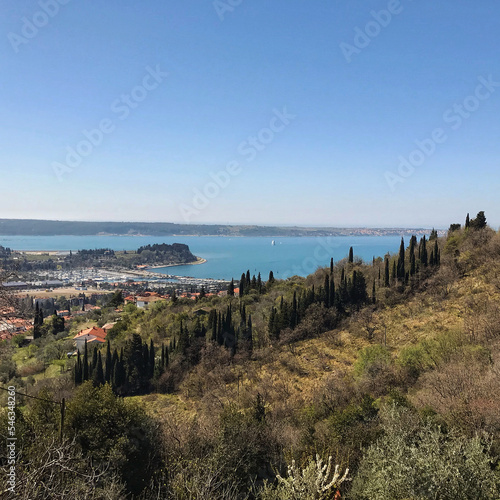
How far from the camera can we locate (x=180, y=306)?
47875mm

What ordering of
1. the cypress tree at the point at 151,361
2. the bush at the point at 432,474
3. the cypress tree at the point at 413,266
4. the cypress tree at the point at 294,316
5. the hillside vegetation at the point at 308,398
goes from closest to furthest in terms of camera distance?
the bush at the point at 432,474
the hillside vegetation at the point at 308,398
the cypress tree at the point at 151,361
the cypress tree at the point at 294,316
the cypress tree at the point at 413,266

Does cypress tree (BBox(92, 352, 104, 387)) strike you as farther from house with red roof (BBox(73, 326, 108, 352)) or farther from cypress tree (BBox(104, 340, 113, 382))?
house with red roof (BBox(73, 326, 108, 352))

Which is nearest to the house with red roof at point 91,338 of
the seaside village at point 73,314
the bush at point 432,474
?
the seaside village at point 73,314

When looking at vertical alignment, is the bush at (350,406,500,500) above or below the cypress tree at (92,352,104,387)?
above

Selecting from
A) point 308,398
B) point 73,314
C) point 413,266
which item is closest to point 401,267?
point 413,266

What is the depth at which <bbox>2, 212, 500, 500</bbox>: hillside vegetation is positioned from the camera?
8203 mm

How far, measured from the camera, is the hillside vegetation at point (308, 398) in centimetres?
820

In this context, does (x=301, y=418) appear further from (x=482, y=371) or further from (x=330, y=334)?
(x=330, y=334)

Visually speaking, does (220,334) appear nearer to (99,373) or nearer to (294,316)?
(294,316)

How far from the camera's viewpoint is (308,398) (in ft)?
64.1

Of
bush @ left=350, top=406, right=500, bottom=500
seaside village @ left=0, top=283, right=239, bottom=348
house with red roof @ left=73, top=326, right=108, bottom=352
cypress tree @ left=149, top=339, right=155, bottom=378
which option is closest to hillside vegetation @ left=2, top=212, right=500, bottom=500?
bush @ left=350, top=406, right=500, bottom=500

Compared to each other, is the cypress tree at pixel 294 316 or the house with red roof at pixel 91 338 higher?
the cypress tree at pixel 294 316

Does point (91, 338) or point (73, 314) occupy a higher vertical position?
point (91, 338)

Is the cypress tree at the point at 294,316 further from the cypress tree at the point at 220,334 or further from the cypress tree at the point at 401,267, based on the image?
the cypress tree at the point at 401,267
